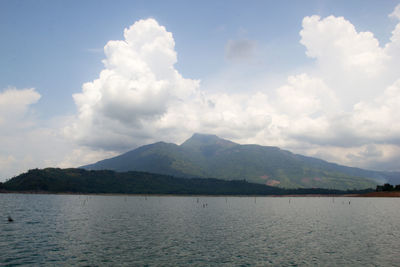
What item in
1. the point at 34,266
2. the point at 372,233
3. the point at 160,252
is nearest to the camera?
the point at 34,266

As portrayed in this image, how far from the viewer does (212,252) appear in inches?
2295

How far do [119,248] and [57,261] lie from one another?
42.5 ft

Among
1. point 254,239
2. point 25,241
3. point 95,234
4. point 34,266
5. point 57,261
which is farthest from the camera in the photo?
point 95,234

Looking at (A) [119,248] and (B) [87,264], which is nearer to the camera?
(B) [87,264]

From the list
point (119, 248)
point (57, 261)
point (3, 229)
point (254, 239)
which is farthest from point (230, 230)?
point (3, 229)

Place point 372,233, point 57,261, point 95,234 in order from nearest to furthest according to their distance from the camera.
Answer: point 57,261 → point 95,234 → point 372,233

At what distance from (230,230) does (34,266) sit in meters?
56.2

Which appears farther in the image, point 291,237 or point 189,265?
point 291,237

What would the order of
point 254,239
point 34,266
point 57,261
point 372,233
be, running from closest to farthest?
point 34,266
point 57,261
point 254,239
point 372,233

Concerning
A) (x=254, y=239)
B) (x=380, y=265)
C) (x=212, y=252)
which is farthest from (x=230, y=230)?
(x=380, y=265)

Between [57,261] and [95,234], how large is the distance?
28.4 m

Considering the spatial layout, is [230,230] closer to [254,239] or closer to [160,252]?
[254,239]

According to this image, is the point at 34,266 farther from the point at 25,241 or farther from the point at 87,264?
the point at 25,241

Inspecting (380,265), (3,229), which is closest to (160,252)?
(380,265)
